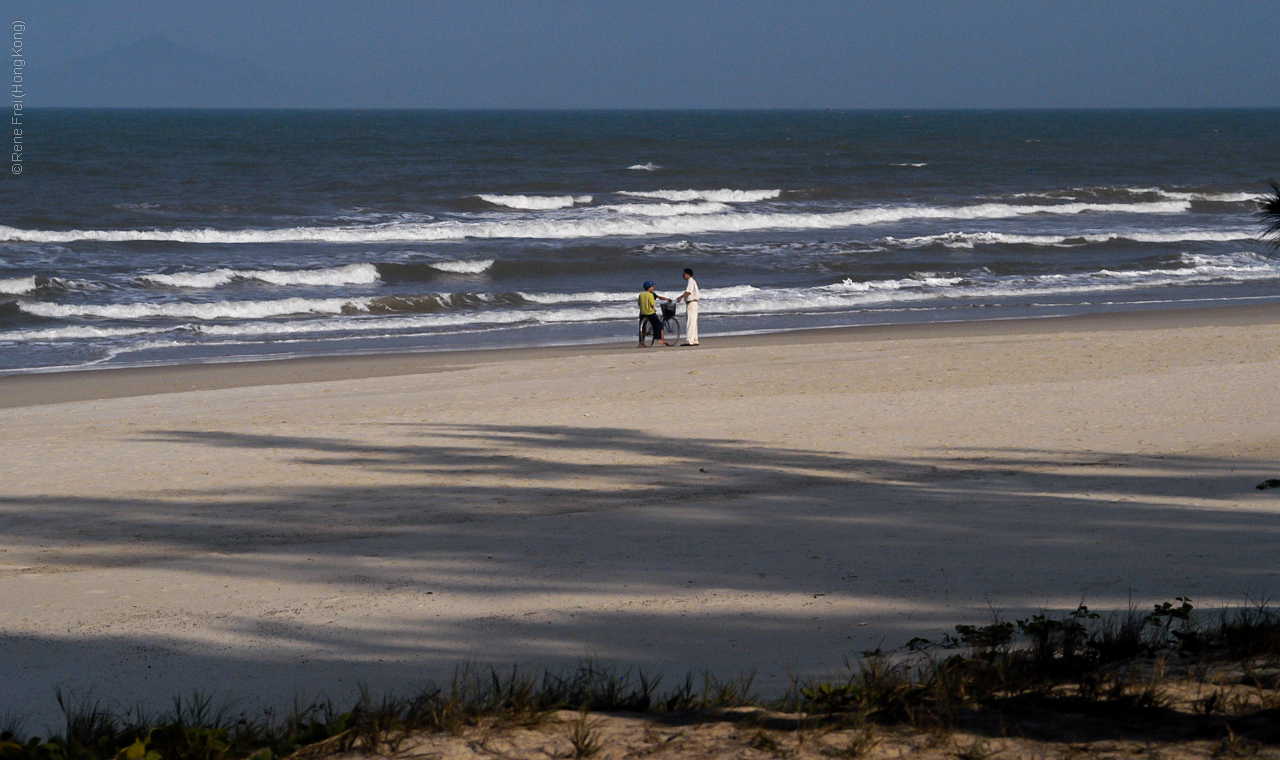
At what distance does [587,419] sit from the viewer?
12.5 meters

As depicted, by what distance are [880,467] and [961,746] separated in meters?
6.36

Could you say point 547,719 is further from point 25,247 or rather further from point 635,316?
point 25,247

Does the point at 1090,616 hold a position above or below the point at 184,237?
below

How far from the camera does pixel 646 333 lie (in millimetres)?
19156

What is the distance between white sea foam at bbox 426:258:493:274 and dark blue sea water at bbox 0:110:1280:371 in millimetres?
169

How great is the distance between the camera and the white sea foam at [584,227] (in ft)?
109

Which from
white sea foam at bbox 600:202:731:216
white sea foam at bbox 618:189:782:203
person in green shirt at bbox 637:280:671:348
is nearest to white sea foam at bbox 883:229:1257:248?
white sea foam at bbox 600:202:731:216

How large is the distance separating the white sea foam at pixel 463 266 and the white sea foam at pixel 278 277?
5.06ft

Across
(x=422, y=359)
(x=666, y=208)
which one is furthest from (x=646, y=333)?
(x=666, y=208)

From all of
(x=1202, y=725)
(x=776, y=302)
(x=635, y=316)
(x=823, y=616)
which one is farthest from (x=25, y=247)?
(x=1202, y=725)

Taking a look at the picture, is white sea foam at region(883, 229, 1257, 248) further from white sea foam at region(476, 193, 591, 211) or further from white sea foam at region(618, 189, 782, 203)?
white sea foam at region(476, 193, 591, 211)

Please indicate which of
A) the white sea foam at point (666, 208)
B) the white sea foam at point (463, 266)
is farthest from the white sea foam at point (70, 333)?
the white sea foam at point (666, 208)

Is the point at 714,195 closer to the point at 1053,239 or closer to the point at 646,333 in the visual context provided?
the point at 1053,239

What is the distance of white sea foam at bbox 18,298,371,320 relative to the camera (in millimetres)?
22312
